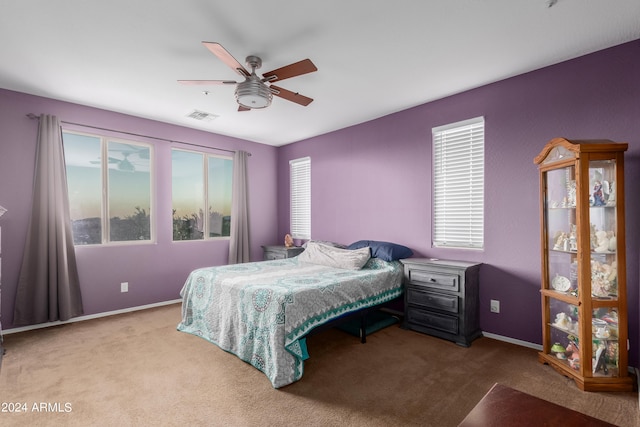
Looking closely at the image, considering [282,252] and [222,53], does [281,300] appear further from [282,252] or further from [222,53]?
[282,252]

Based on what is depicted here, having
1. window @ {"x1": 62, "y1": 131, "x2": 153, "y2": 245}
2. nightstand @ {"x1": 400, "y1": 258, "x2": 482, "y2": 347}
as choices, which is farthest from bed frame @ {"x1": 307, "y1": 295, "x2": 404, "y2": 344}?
window @ {"x1": 62, "y1": 131, "x2": 153, "y2": 245}

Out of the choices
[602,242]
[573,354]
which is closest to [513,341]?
[573,354]

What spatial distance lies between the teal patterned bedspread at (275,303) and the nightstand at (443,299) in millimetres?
228

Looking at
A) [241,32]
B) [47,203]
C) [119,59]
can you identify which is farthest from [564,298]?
[47,203]

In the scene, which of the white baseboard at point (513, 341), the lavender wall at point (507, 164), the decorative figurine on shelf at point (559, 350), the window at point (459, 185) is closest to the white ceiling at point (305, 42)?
the lavender wall at point (507, 164)

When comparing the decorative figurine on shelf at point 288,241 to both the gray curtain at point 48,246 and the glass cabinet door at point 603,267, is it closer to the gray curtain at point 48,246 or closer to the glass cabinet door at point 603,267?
the gray curtain at point 48,246

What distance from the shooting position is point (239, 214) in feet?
17.1

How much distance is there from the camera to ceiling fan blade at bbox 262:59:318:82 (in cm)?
224

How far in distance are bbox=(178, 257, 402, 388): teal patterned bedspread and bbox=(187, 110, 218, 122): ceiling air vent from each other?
2.12 meters

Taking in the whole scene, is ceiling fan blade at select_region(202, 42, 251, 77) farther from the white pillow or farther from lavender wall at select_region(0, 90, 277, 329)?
lavender wall at select_region(0, 90, 277, 329)

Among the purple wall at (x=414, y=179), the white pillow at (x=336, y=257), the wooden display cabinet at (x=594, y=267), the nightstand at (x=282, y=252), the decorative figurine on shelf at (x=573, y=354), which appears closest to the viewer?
the wooden display cabinet at (x=594, y=267)

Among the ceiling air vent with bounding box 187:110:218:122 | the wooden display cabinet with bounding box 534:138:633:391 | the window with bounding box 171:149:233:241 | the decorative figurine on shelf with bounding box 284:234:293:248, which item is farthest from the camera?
the decorative figurine on shelf with bounding box 284:234:293:248

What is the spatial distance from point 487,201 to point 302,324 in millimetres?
2315

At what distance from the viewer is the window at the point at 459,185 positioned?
133 inches
